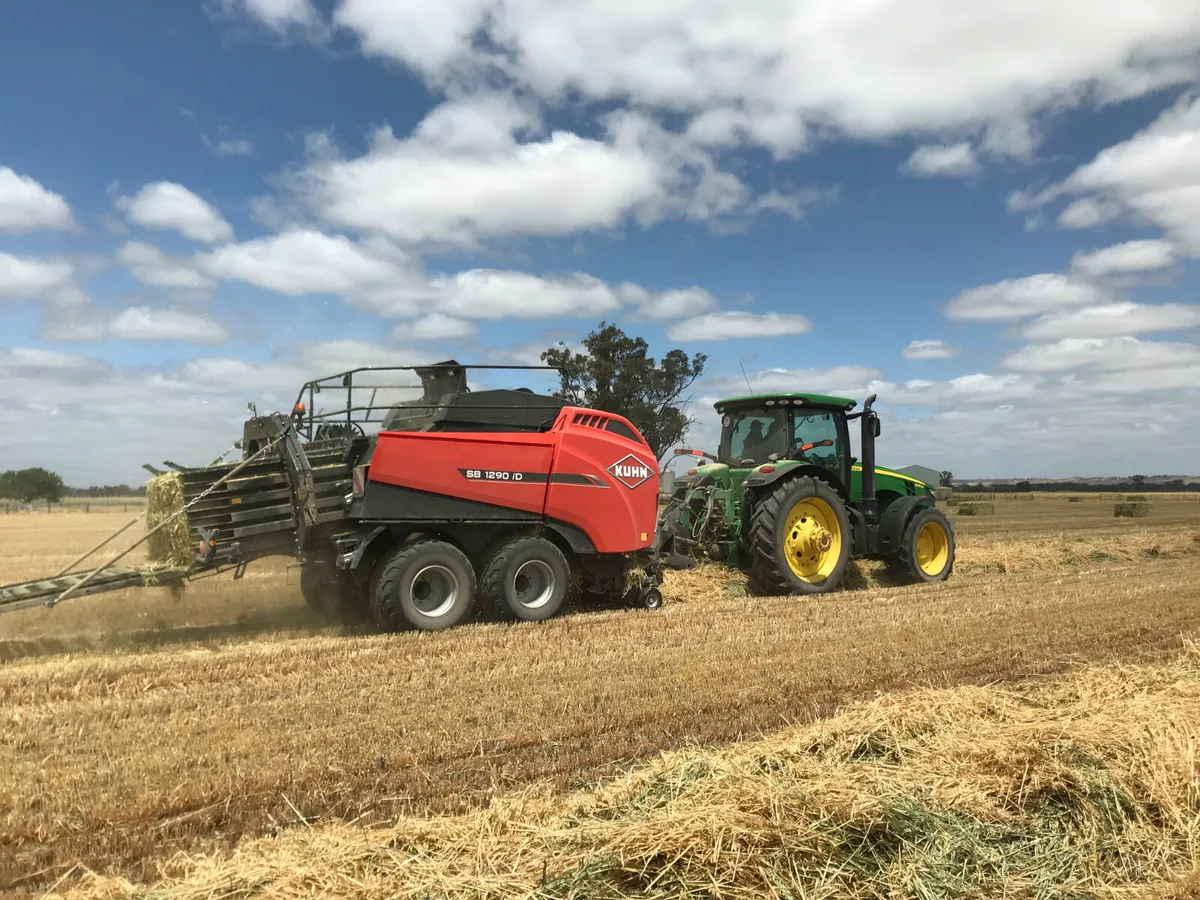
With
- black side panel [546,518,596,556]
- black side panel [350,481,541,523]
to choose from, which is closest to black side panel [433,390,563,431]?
black side panel [350,481,541,523]

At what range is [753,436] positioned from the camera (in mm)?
10727

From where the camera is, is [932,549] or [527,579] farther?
[932,549]

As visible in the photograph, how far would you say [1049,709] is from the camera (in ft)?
14.5

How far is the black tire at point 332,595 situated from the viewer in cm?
841

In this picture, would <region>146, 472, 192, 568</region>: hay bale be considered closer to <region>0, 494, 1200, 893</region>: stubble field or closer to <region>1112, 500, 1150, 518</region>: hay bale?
<region>0, 494, 1200, 893</region>: stubble field

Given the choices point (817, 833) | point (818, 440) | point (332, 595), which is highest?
point (818, 440)

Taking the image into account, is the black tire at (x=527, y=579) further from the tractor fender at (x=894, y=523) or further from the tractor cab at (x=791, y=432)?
the tractor fender at (x=894, y=523)

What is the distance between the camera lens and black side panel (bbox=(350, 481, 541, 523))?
7.38 meters

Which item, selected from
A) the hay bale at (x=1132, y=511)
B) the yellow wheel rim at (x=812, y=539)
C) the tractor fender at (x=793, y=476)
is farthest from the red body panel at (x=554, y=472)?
the hay bale at (x=1132, y=511)

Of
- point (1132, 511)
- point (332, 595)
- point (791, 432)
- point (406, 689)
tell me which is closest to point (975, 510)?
point (1132, 511)

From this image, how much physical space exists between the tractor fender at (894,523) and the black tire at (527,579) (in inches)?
182

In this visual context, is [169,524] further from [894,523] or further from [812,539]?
[894,523]

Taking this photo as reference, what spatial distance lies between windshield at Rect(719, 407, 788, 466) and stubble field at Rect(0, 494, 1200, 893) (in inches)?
60.0

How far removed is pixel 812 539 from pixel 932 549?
8.55ft
